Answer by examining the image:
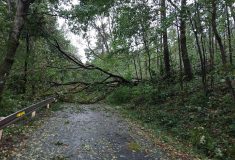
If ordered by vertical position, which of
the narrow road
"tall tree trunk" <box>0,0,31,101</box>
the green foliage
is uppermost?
"tall tree trunk" <box>0,0,31,101</box>

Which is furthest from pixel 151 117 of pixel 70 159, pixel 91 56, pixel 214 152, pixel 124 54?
pixel 91 56

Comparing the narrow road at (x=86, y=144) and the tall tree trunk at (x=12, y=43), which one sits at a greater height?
the tall tree trunk at (x=12, y=43)

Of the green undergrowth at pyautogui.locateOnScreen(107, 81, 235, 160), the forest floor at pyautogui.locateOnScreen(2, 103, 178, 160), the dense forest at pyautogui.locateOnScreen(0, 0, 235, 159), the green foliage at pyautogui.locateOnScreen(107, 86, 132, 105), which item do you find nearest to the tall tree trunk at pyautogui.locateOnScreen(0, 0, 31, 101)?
the dense forest at pyautogui.locateOnScreen(0, 0, 235, 159)

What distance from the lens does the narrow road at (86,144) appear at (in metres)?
7.06

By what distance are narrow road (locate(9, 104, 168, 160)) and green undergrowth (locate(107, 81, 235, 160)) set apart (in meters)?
1.90

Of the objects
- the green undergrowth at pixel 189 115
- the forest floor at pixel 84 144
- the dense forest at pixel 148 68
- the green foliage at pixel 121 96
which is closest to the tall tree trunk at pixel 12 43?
the dense forest at pixel 148 68

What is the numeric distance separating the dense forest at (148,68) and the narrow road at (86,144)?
1974 millimetres

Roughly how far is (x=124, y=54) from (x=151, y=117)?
9576mm

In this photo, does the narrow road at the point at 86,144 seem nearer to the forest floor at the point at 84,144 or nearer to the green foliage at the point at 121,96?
the forest floor at the point at 84,144

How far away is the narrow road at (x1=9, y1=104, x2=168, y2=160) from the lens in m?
7.06

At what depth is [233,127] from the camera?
33.9 feet

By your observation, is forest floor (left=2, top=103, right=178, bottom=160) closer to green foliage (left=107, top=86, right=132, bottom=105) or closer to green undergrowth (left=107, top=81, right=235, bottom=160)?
green undergrowth (left=107, top=81, right=235, bottom=160)

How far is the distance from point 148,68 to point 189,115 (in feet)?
24.6

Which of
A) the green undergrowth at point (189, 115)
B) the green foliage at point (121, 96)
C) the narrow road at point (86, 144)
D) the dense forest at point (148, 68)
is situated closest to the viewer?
the narrow road at point (86, 144)
